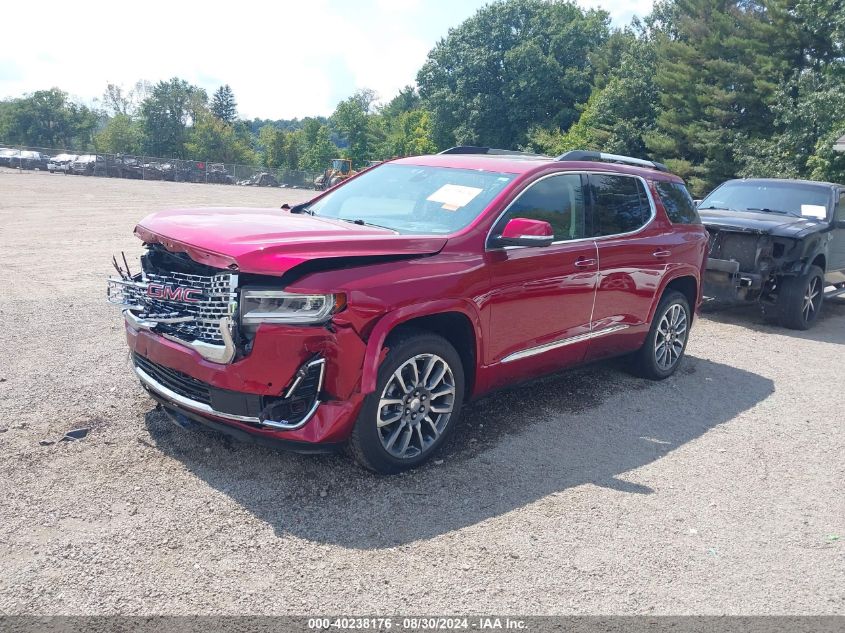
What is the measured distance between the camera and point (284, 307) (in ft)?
12.4

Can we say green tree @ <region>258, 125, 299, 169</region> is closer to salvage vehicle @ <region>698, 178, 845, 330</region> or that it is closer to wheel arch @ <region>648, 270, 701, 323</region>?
salvage vehicle @ <region>698, 178, 845, 330</region>

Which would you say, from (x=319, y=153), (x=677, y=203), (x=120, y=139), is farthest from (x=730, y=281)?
(x=120, y=139)

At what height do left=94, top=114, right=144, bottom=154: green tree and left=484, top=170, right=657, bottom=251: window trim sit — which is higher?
left=94, top=114, right=144, bottom=154: green tree

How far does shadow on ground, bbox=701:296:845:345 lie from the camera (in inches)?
364

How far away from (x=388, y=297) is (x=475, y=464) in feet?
4.21

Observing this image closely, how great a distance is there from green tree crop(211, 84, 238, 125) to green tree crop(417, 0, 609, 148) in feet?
220

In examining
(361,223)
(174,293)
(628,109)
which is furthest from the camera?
(628,109)

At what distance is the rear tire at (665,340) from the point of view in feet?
21.0

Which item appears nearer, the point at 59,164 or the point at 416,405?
the point at 416,405

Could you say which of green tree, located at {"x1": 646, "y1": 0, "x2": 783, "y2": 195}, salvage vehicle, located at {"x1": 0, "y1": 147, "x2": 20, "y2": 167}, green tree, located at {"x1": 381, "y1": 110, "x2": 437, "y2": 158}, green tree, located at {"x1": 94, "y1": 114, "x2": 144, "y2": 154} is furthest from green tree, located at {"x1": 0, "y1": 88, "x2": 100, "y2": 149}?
green tree, located at {"x1": 646, "y1": 0, "x2": 783, "y2": 195}

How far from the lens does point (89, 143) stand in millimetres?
89688

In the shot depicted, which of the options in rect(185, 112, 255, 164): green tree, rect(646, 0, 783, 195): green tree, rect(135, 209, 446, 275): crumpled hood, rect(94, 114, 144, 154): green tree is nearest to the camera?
rect(135, 209, 446, 275): crumpled hood

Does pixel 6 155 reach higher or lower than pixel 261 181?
higher

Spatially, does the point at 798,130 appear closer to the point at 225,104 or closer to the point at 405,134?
the point at 405,134
